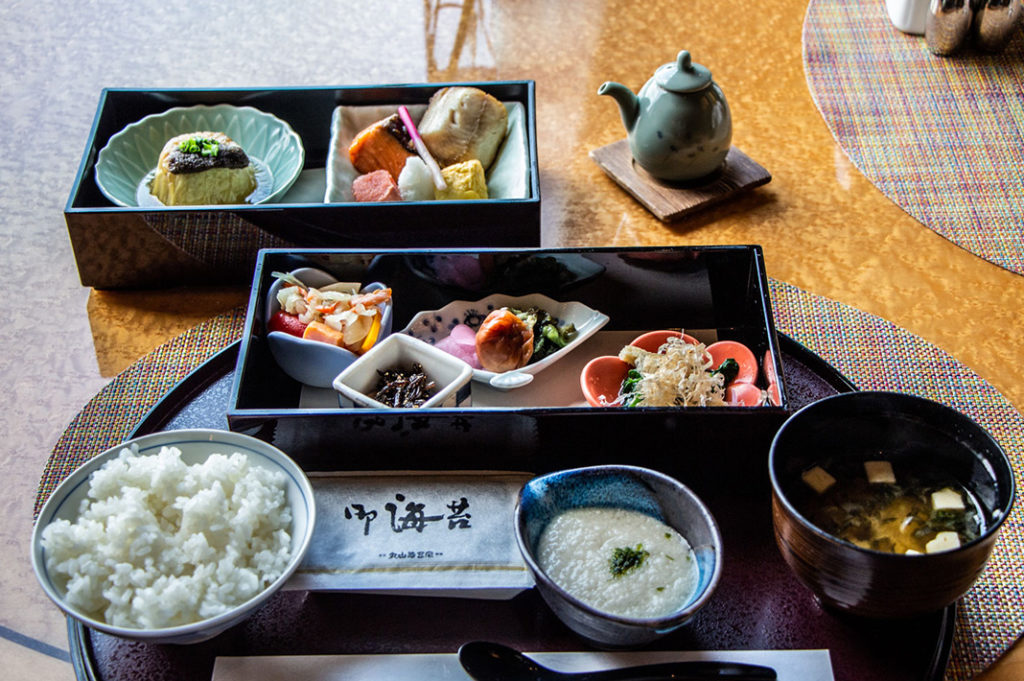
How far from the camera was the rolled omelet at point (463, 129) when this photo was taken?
158cm

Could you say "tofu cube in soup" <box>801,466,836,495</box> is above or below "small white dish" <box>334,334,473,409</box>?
above

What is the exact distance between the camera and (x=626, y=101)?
1603 mm

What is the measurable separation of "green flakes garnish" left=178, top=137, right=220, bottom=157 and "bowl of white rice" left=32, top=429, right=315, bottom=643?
2.12 feet

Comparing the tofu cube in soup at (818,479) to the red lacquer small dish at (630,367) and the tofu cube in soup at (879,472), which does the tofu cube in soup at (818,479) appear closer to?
the tofu cube in soup at (879,472)

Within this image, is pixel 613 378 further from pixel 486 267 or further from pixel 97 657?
pixel 97 657

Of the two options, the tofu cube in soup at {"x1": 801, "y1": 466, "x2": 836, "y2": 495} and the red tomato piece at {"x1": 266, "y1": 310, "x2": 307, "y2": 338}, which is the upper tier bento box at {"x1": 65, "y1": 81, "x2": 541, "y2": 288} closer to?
the red tomato piece at {"x1": 266, "y1": 310, "x2": 307, "y2": 338}

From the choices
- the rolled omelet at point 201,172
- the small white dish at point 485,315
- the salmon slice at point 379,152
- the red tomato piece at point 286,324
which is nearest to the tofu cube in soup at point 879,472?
the small white dish at point 485,315

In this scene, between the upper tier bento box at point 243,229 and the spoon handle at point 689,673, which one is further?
the upper tier bento box at point 243,229

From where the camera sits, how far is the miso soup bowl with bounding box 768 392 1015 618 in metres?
0.79

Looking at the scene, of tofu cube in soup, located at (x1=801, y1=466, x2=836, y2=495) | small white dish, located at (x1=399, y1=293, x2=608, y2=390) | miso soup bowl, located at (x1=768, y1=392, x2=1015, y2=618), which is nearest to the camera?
miso soup bowl, located at (x1=768, y1=392, x2=1015, y2=618)

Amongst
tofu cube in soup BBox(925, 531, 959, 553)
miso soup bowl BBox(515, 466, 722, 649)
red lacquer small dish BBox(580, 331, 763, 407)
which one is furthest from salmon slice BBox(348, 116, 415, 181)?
tofu cube in soup BBox(925, 531, 959, 553)

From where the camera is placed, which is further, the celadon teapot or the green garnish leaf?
the celadon teapot

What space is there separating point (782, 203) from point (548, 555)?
3.13 ft

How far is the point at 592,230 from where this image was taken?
1.58 metres
